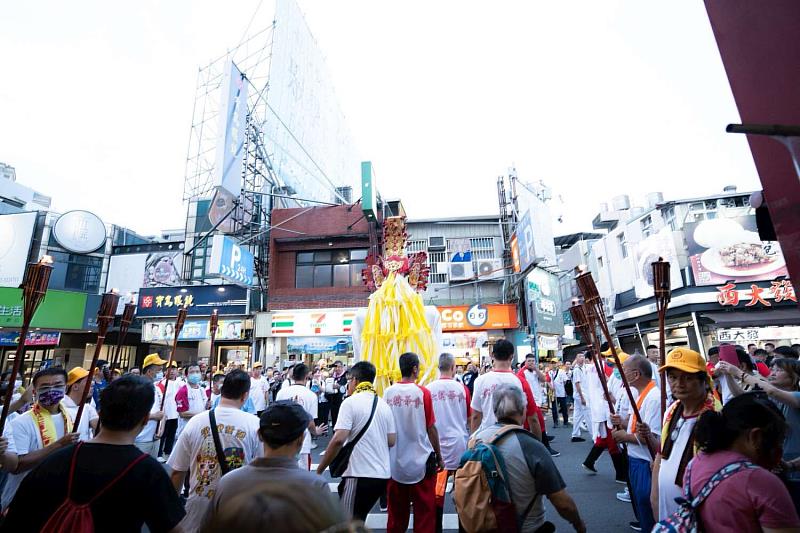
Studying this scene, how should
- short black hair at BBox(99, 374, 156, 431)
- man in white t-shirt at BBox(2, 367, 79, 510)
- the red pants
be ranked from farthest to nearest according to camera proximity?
the red pants → man in white t-shirt at BBox(2, 367, 79, 510) → short black hair at BBox(99, 374, 156, 431)

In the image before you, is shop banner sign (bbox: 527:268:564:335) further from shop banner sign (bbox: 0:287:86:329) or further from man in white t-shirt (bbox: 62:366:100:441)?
shop banner sign (bbox: 0:287:86:329)

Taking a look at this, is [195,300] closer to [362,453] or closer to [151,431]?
[151,431]

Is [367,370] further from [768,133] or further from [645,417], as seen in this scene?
[768,133]

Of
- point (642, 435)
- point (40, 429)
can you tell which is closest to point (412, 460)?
point (642, 435)

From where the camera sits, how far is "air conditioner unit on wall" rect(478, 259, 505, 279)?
78.6 ft

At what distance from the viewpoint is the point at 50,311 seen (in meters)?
22.7

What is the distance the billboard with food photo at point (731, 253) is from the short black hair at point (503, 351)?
63.4ft

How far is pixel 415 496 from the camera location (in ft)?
12.8

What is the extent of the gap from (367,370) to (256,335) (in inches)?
696

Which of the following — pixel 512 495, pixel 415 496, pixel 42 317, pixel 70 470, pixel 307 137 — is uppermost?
pixel 307 137

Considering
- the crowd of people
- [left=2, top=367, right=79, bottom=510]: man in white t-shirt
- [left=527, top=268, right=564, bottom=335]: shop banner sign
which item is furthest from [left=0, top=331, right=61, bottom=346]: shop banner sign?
[left=527, top=268, right=564, bottom=335]: shop banner sign

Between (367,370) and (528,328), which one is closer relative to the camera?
(367,370)

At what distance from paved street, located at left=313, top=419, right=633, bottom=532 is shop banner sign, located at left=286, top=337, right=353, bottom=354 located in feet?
41.8

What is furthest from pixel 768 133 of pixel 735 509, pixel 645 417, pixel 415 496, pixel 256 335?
pixel 256 335
